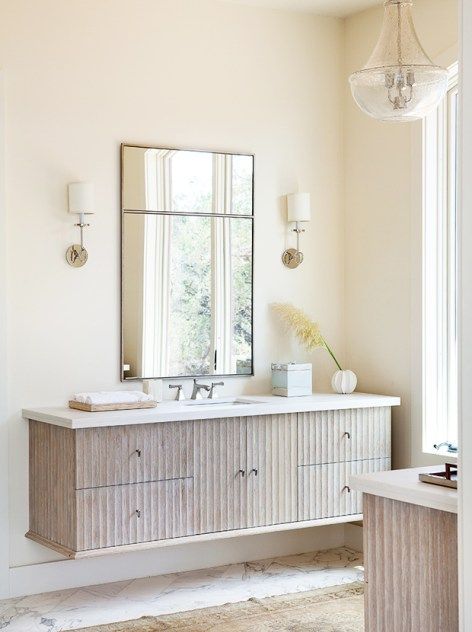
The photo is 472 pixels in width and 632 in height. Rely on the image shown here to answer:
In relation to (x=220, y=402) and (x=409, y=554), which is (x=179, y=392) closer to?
(x=220, y=402)

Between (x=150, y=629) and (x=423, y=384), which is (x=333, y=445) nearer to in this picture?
(x=423, y=384)

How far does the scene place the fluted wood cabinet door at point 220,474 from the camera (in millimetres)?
4281

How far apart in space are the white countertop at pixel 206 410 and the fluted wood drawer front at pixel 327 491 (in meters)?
0.31

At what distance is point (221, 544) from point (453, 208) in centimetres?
213

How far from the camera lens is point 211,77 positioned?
4.89m

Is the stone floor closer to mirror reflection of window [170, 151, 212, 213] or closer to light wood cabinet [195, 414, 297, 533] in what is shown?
light wood cabinet [195, 414, 297, 533]

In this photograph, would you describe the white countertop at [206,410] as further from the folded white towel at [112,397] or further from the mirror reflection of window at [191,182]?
the mirror reflection of window at [191,182]

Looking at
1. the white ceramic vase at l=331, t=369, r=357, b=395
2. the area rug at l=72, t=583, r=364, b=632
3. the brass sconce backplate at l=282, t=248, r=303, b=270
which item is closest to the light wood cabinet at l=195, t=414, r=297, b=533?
the area rug at l=72, t=583, r=364, b=632

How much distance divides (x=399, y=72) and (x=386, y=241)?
2.34 m

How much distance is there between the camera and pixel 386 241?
5031 millimetres

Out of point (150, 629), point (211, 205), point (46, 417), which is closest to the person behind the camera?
point (150, 629)

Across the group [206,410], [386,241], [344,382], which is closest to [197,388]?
[206,410]

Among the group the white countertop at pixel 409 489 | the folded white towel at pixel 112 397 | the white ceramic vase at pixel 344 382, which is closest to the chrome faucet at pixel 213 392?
the folded white towel at pixel 112 397

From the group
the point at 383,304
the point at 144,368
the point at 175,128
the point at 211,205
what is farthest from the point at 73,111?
the point at 383,304
